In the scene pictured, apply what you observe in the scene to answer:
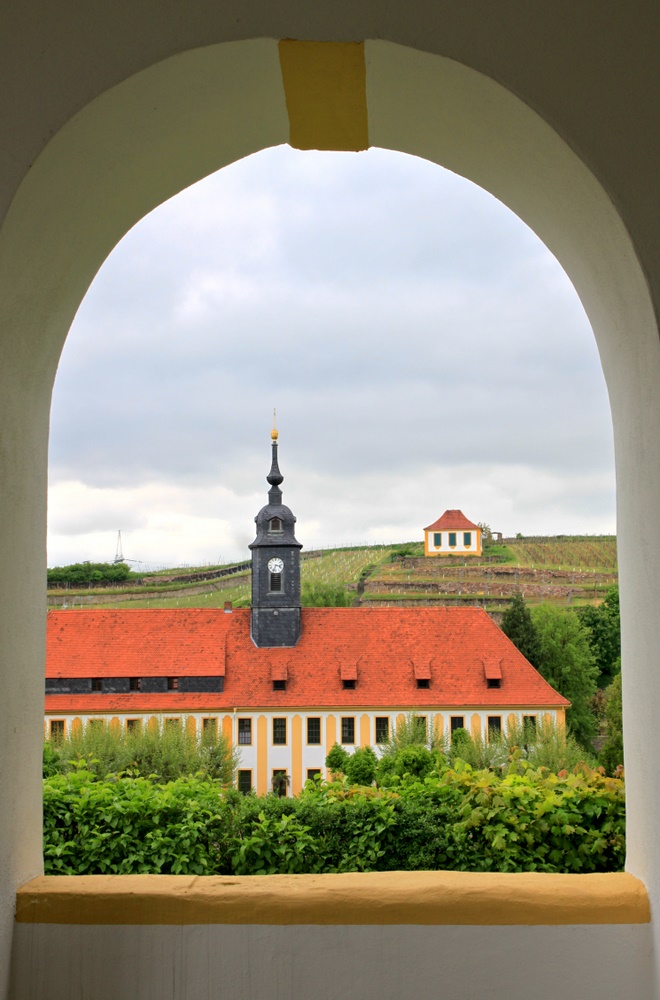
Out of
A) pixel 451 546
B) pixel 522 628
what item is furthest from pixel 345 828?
pixel 451 546

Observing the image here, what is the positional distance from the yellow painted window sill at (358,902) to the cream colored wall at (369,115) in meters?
0.07

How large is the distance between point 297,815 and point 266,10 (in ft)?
6.63

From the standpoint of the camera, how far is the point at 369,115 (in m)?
1.80

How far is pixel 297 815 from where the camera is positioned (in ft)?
7.56

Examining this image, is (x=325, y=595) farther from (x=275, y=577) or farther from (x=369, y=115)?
(x=369, y=115)

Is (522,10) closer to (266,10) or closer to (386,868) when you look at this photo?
(266,10)

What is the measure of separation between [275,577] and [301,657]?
2.61 m

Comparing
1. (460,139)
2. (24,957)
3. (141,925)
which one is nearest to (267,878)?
(141,925)

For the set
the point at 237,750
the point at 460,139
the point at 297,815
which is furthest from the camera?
the point at 237,750

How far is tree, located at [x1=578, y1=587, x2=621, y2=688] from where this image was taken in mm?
6723

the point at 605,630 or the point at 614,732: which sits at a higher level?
the point at 605,630

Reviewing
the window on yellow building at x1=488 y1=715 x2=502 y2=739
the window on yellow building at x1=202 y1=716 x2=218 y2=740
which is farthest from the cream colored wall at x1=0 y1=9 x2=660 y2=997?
the window on yellow building at x1=488 y1=715 x2=502 y2=739

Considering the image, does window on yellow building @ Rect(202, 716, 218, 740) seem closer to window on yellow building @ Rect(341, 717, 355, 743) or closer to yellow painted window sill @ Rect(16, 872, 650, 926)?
window on yellow building @ Rect(341, 717, 355, 743)

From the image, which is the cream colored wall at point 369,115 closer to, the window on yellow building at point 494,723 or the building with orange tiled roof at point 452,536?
the building with orange tiled roof at point 452,536
